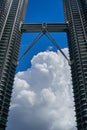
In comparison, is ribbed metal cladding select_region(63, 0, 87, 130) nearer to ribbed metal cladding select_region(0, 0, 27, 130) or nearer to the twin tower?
the twin tower

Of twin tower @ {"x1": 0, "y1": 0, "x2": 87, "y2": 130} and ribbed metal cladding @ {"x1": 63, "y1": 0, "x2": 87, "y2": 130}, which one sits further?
twin tower @ {"x1": 0, "y1": 0, "x2": 87, "y2": 130}

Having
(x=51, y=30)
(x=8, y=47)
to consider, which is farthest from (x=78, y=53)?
(x=8, y=47)

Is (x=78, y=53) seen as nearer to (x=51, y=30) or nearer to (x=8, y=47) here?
(x=51, y=30)

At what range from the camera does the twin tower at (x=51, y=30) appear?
88.4 m

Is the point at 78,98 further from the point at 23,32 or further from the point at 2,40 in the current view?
the point at 23,32

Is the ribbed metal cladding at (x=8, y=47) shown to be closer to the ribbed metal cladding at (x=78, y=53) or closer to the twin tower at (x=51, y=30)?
the twin tower at (x=51, y=30)

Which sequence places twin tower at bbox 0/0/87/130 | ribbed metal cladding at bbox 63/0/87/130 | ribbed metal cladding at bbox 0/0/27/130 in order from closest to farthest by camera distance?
ribbed metal cladding at bbox 63/0/87/130 → twin tower at bbox 0/0/87/130 → ribbed metal cladding at bbox 0/0/27/130

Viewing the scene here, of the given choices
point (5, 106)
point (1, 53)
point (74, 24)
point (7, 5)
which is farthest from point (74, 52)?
point (7, 5)

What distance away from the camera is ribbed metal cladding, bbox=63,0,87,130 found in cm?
8612

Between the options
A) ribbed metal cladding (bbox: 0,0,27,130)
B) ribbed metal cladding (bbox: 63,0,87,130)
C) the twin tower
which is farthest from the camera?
ribbed metal cladding (bbox: 0,0,27,130)

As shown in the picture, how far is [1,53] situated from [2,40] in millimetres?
9120

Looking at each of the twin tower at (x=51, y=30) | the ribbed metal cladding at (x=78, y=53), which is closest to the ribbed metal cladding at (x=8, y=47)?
the twin tower at (x=51, y=30)

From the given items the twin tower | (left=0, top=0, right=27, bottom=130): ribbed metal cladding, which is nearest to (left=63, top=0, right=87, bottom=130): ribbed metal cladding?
the twin tower

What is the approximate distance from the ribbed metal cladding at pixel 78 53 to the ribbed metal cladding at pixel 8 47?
26.5 meters
